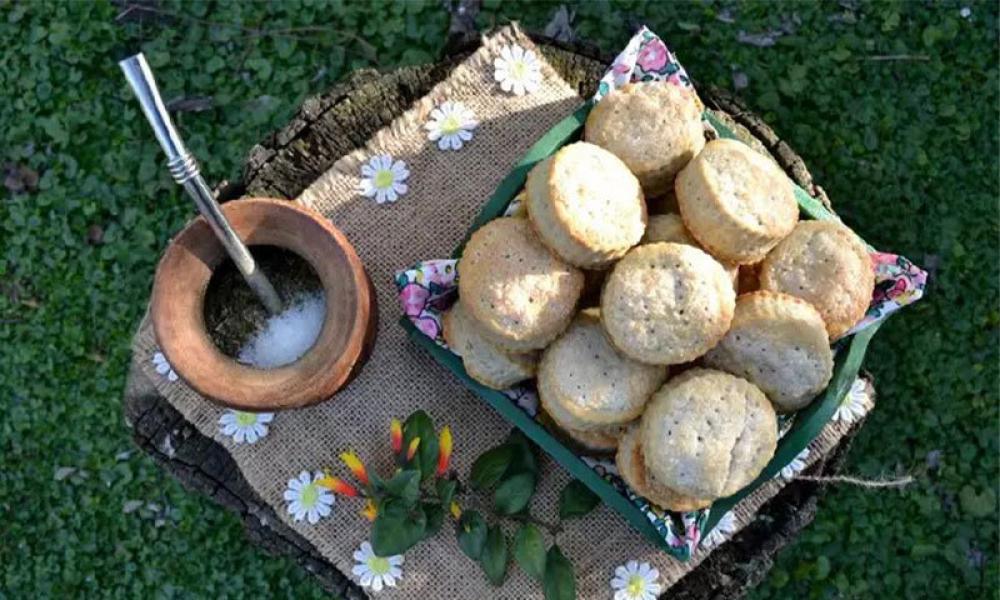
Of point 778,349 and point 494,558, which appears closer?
point 778,349

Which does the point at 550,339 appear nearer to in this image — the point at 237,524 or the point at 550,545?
the point at 550,545

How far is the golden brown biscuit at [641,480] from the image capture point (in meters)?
1.73

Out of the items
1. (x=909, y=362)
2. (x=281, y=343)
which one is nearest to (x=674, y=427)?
(x=281, y=343)

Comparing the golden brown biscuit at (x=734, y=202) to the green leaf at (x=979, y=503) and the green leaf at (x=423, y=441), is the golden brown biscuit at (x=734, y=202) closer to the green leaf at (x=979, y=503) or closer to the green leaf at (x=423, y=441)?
the green leaf at (x=423, y=441)

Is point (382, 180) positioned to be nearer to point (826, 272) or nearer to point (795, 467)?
point (826, 272)

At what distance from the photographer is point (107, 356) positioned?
9.27ft

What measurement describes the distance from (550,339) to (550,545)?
562 mm

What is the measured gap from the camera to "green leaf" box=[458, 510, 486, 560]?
6.53ft

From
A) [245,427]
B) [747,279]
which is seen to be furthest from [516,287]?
[245,427]

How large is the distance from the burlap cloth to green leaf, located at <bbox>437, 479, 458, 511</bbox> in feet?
0.43

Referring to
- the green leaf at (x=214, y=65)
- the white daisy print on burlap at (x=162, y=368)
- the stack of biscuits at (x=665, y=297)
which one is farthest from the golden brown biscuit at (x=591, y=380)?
the green leaf at (x=214, y=65)

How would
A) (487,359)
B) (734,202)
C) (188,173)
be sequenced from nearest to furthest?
1. (188,173)
2. (734,202)
3. (487,359)

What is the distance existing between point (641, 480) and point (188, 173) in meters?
0.85

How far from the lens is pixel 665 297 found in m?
1.63
